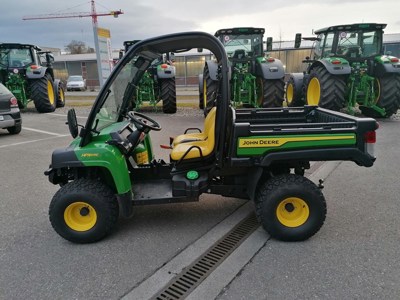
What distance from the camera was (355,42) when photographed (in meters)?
9.03

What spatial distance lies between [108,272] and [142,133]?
4.46 ft

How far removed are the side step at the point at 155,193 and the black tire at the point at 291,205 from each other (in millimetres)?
655

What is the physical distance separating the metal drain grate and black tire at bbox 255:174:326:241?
31 centimetres

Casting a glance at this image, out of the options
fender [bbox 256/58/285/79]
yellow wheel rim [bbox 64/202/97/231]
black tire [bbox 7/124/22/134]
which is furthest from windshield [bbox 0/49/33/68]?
yellow wheel rim [bbox 64/202/97/231]

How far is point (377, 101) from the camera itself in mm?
8656

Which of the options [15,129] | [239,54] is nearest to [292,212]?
[15,129]

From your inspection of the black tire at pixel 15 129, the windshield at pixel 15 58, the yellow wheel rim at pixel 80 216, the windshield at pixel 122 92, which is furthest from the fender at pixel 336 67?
the windshield at pixel 15 58

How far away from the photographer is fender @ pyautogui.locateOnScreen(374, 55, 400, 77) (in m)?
8.23

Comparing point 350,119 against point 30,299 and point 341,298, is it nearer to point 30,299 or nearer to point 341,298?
point 341,298

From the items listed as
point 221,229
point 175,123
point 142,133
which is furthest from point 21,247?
point 175,123

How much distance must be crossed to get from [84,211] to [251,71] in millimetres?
7780

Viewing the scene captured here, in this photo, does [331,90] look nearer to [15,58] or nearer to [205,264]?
[205,264]

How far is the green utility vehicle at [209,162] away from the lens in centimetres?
289

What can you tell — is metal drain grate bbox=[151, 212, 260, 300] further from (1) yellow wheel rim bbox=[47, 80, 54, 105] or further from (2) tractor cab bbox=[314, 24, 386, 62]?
(1) yellow wheel rim bbox=[47, 80, 54, 105]
